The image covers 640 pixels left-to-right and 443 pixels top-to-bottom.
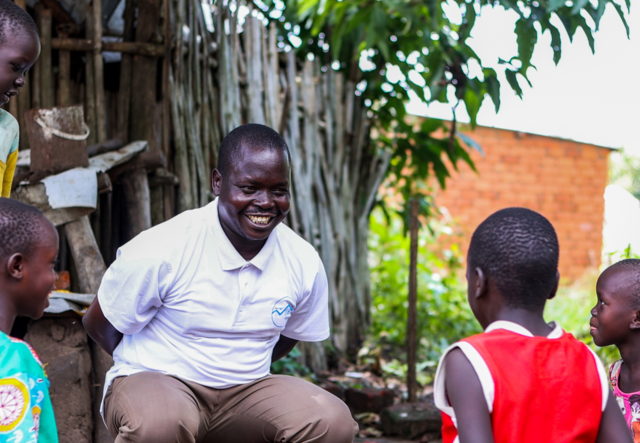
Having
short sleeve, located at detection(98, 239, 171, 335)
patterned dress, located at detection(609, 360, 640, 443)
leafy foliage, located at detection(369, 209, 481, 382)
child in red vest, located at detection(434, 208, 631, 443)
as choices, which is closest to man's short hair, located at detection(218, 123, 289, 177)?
short sleeve, located at detection(98, 239, 171, 335)

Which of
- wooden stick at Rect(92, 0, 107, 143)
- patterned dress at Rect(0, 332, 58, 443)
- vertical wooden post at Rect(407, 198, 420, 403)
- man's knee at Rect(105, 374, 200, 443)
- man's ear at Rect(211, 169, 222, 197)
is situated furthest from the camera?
vertical wooden post at Rect(407, 198, 420, 403)

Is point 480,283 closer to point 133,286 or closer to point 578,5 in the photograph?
point 133,286

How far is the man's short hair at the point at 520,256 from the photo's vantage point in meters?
1.59

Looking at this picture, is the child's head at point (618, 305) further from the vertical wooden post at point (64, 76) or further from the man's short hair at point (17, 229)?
the vertical wooden post at point (64, 76)

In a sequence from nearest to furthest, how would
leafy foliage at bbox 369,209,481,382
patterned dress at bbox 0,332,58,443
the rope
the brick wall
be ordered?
patterned dress at bbox 0,332,58,443
the rope
leafy foliage at bbox 369,209,481,382
the brick wall

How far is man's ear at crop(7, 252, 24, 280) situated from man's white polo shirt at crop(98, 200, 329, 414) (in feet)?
1.62

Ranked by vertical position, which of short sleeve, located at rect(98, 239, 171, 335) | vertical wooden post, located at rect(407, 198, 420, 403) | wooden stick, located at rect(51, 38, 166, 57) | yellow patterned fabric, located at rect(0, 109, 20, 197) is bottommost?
vertical wooden post, located at rect(407, 198, 420, 403)

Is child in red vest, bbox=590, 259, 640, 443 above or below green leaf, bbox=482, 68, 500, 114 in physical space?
below

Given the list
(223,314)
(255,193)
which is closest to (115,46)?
(255,193)

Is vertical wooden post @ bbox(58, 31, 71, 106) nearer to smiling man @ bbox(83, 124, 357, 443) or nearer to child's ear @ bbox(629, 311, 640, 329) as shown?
smiling man @ bbox(83, 124, 357, 443)

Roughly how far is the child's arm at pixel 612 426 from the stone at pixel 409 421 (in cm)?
200

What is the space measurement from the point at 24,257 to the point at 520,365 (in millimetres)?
1256

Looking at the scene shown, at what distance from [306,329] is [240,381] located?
343 mm

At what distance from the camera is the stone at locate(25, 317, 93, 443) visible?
247 centimetres
